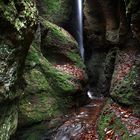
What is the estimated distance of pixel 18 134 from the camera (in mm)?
9602

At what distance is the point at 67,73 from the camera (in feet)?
44.2

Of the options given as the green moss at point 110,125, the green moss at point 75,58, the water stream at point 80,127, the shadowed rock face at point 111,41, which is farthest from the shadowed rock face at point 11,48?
the green moss at point 75,58

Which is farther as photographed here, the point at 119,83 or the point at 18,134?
the point at 119,83

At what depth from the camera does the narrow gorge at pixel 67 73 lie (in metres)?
7.57

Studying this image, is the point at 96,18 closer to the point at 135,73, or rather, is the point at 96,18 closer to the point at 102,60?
the point at 102,60

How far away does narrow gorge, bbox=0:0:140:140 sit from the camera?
7570 millimetres

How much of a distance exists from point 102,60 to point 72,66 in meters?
2.35

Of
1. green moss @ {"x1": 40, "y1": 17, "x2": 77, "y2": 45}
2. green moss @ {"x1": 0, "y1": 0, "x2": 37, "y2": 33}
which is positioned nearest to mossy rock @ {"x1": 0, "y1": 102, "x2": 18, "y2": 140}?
green moss @ {"x1": 0, "y1": 0, "x2": 37, "y2": 33}

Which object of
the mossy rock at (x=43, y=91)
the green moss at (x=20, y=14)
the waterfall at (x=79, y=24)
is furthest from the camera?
the waterfall at (x=79, y=24)

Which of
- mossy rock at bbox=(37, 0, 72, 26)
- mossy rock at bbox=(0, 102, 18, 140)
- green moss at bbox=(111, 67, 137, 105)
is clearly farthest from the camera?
mossy rock at bbox=(37, 0, 72, 26)

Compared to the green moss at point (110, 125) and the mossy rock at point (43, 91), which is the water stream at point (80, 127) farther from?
the mossy rock at point (43, 91)

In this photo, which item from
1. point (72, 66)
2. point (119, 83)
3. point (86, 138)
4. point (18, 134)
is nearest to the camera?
point (86, 138)

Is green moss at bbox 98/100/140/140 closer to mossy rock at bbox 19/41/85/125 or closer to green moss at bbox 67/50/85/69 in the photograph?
mossy rock at bbox 19/41/85/125

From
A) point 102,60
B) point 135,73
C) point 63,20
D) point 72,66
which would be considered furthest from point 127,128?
point 63,20
